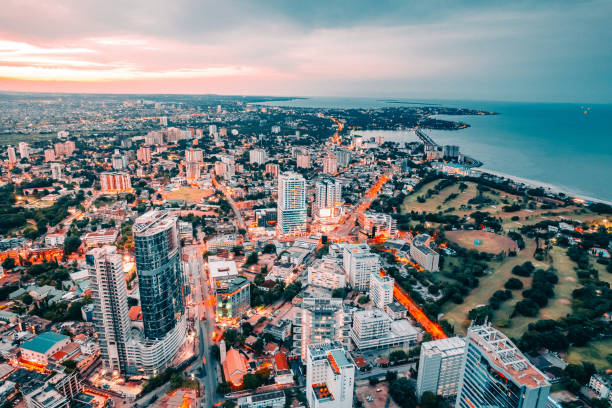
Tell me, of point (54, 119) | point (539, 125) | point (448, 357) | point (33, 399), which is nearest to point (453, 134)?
point (539, 125)

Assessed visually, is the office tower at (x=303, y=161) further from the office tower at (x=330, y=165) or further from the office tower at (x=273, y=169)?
the office tower at (x=273, y=169)

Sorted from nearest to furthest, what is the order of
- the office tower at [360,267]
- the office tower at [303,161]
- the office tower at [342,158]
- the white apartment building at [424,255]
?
1. the office tower at [360,267]
2. the white apartment building at [424,255]
3. the office tower at [303,161]
4. the office tower at [342,158]

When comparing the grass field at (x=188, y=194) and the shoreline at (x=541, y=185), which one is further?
the shoreline at (x=541, y=185)

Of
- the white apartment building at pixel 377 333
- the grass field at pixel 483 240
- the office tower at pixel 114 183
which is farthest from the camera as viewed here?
the office tower at pixel 114 183

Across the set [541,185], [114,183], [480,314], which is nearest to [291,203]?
[480,314]

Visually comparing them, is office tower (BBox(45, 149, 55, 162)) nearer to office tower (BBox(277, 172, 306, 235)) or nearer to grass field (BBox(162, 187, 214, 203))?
grass field (BBox(162, 187, 214, 203))

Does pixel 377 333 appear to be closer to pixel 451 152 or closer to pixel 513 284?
pixel 513 284

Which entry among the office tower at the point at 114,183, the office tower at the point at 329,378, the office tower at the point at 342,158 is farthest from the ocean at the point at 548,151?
the office tower at the point at 114,183
